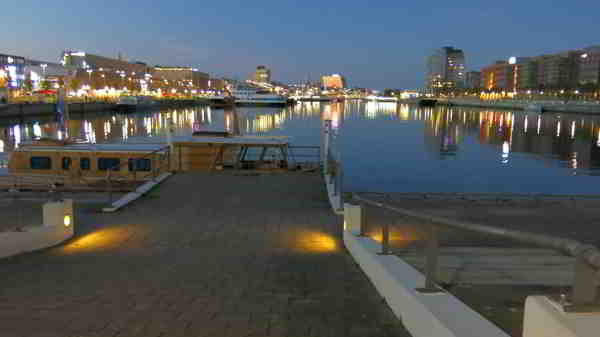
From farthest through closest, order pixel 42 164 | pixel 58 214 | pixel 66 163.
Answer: pixel 42 164, pixel 66 163, pixel 58 214

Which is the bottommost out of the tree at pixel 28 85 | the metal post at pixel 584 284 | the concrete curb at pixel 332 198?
the concrete curb at pixel 332 198

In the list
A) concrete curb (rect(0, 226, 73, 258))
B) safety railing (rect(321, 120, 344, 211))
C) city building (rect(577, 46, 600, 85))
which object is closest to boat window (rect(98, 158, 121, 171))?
safety railing (rect(321, 120, 344, 211))

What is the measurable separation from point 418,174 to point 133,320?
31.6m

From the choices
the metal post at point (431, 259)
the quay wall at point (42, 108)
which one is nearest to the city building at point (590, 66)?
the quay wall at point (42, 108)

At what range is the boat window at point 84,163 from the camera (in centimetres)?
2112

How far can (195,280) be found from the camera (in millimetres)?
6227

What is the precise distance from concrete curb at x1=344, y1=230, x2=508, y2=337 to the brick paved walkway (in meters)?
0.17

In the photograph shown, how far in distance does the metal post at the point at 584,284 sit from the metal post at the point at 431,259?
1888mm

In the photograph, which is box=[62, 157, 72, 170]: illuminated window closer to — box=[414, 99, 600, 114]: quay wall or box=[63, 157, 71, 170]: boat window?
box=[63, 157, 71, 170]: boat window

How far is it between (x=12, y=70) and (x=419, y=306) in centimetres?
14600

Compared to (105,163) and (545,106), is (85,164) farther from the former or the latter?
(545,106)

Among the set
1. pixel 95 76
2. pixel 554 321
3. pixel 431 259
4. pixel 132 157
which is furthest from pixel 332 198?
pixel 95 76

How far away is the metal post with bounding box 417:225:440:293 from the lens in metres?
4.21

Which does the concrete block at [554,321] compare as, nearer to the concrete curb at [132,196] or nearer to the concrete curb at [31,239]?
the concrete curb at [31,239]
